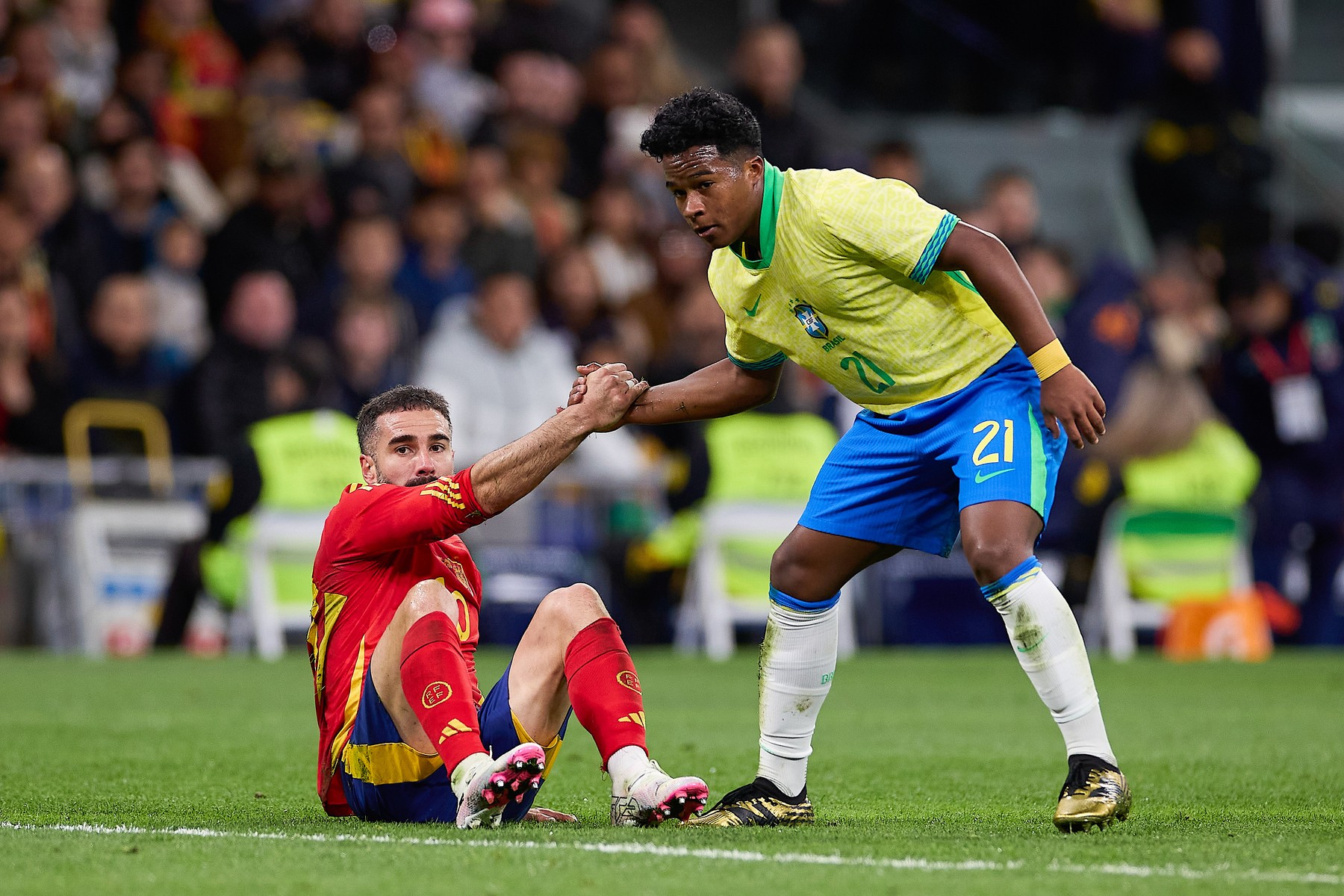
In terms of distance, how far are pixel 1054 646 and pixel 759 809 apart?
936 mm

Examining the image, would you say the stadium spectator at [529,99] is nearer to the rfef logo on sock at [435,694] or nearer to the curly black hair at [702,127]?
the curly black hair at [702,127]

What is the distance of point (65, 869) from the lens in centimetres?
430

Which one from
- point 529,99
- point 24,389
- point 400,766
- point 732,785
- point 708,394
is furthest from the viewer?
point 529,99

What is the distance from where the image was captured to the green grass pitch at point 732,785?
13.7ft

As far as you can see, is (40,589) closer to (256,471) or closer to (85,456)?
(85,456)

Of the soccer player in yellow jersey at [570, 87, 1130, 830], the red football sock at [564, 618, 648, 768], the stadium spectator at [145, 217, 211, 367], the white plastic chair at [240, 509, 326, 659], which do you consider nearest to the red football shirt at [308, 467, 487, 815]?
the red football sock at [564, 618, 648, 768]

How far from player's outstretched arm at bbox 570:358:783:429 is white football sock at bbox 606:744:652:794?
1114mm

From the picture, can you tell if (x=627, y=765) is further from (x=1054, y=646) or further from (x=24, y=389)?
(x=24, y=389)

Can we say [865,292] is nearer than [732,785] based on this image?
Yes

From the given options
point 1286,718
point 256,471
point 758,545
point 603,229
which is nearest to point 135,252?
point 256,471

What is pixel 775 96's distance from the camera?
15195mm

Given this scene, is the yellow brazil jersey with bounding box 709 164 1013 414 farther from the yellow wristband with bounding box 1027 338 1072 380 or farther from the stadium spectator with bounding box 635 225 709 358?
the stadium spectator with bounding box 635 225 709 358

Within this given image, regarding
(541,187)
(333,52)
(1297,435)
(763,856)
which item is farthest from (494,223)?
(763,856)

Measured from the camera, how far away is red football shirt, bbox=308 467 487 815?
5.01 metres
